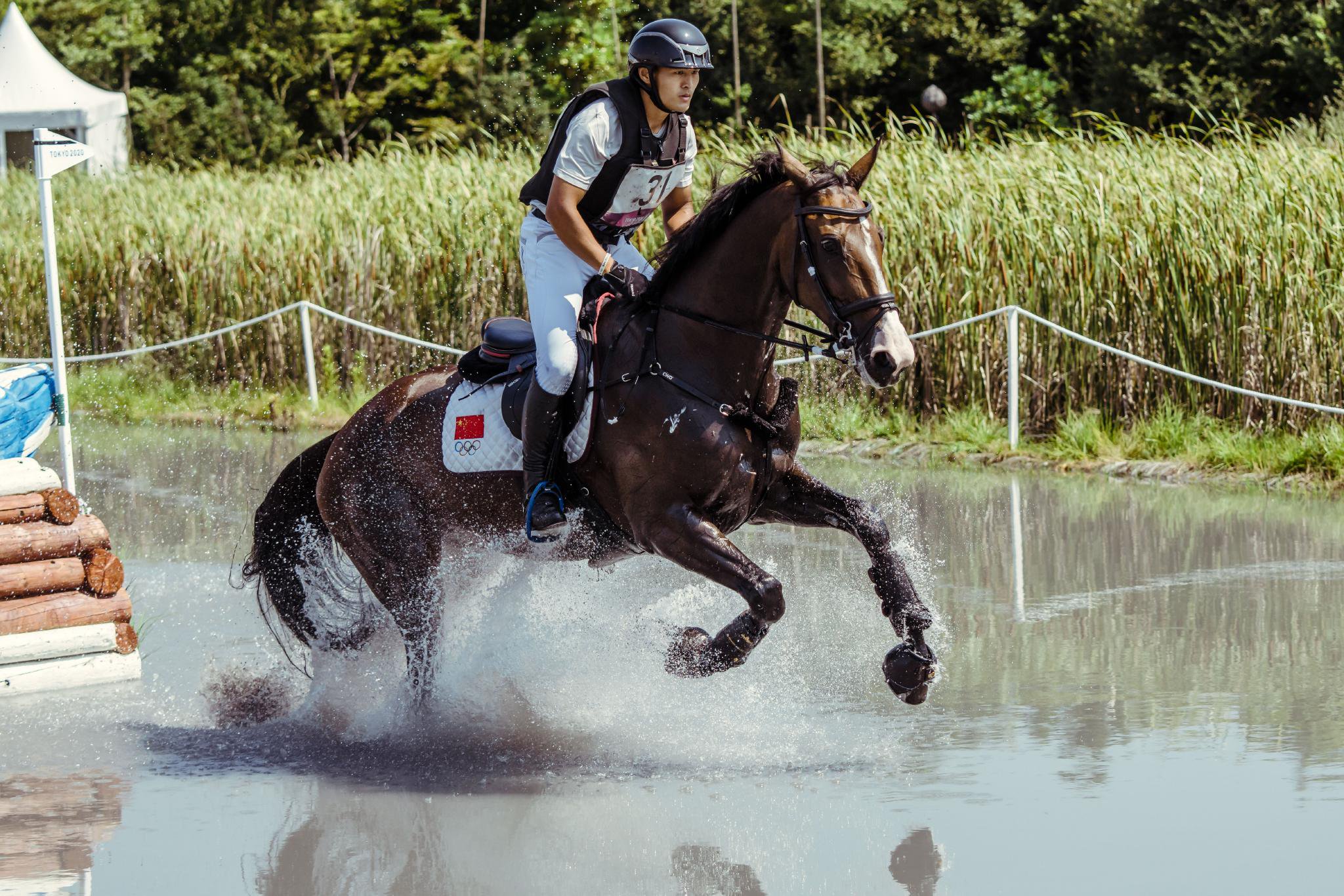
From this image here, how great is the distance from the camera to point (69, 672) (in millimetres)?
7375

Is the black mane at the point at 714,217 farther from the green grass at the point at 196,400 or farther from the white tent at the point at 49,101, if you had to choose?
the white tent at the point at 49,101

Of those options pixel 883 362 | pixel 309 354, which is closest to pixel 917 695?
Result: pixel 883 362

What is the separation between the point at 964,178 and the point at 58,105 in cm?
2185

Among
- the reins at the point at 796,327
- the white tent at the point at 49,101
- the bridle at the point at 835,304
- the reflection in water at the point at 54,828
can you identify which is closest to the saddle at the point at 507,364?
the reins at the point at 796,327

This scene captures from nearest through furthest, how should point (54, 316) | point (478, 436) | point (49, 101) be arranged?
1. point (478, 436)
2. point (54, 316)
3. point (49, 101)

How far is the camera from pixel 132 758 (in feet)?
21.0

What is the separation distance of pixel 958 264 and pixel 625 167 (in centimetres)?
869

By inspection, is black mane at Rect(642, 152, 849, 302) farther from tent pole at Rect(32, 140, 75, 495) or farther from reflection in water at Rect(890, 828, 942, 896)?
tent pole at Rect(32, 140, 75, 495)

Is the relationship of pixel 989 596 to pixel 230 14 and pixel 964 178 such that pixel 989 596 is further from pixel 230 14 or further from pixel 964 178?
pixel 230 14

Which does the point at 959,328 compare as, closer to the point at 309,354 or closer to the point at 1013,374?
the point at 1013,374

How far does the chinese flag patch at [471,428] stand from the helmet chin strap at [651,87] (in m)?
1.43

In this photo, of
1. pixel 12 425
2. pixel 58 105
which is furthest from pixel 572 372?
pixel 58 105

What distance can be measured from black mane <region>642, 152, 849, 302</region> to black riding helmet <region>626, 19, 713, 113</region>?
0.40 metres

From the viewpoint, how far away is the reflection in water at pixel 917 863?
15.7 ft
